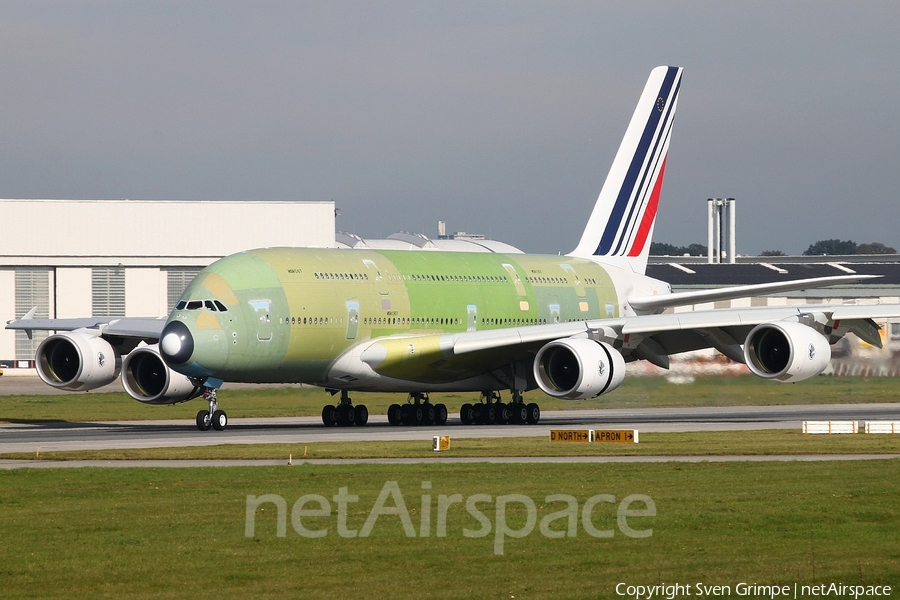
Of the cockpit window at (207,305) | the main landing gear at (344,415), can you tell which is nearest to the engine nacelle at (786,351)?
the main landing gear at (344,415)

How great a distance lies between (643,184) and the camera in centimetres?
4844

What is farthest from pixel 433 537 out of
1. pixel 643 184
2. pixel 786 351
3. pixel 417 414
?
pixel 643 184

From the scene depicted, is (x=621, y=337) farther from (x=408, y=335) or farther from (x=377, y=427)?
(x=377, y=427)

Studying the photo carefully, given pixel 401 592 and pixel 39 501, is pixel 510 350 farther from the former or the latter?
pixel 401 592

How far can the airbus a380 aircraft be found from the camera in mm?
35344

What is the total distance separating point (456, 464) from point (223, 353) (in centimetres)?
1132

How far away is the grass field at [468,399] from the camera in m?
45.2

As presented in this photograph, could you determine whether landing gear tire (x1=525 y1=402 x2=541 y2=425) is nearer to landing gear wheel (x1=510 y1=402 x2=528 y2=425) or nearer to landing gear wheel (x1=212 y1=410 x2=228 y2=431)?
landing gear wheel (x1=510 y1=402 x2=528 y2=425)

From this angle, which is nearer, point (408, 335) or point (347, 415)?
point (408, 335)

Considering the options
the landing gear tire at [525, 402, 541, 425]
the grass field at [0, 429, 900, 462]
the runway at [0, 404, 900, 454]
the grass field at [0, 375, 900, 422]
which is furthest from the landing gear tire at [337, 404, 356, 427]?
the grass field at [0, 429, 900, 462]

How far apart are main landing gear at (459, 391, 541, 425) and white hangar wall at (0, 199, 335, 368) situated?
41440mm

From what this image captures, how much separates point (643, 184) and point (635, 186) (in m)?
0.36

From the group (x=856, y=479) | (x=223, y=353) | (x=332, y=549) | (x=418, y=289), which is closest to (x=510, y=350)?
(x=418, y=289)

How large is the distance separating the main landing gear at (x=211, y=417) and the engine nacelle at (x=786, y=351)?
13056 mm
